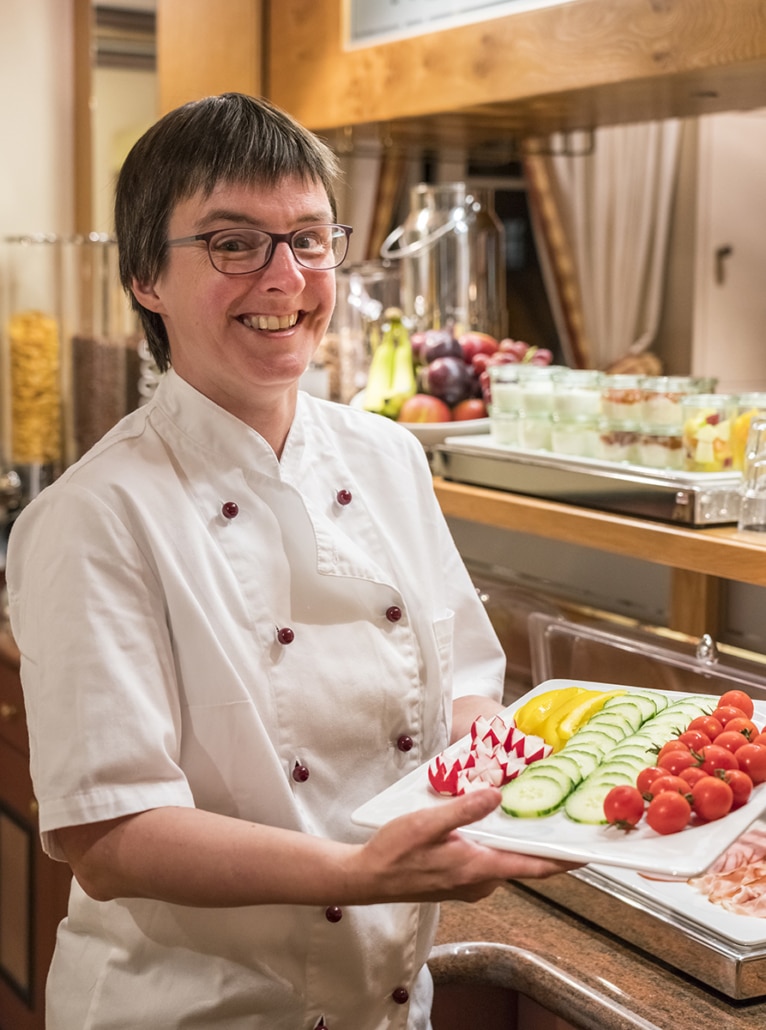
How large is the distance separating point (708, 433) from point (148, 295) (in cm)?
A: 79

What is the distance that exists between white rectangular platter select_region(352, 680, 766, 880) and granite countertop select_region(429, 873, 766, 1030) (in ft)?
0.95

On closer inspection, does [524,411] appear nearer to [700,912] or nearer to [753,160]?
[700,912]

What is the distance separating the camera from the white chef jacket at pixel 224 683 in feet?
3.45

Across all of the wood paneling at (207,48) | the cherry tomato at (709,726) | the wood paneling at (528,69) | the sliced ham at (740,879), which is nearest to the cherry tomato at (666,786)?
the cherry tomato at (709,726)

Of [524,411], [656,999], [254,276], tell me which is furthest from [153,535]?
[524,411]

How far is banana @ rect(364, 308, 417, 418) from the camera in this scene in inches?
89.5

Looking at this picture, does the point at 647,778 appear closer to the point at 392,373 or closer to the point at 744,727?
the point at 744,727

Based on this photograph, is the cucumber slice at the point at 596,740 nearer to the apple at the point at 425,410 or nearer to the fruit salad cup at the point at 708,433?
the fruit salad cup at the point at 708,433

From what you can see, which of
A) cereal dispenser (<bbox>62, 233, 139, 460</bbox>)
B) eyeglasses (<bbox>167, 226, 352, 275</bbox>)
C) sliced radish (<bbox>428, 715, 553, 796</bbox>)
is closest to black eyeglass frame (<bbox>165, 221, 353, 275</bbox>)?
eyeglasses (<bbox>167, 226, 352, 275</bbox>)

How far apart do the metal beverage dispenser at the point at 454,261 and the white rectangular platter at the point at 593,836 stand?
1627 mm

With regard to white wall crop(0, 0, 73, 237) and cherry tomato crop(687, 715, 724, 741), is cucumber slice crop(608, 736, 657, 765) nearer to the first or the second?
cherry tomato crop(687, 715, 724, 741)

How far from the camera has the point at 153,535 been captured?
1.11 m

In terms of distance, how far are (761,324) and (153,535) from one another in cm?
237

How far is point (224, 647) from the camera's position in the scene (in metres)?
1.13
